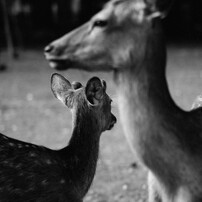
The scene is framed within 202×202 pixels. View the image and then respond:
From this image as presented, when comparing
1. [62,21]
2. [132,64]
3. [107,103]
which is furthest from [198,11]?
[107,103]

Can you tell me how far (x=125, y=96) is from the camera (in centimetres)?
364

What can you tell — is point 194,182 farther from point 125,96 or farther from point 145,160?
point 125,96

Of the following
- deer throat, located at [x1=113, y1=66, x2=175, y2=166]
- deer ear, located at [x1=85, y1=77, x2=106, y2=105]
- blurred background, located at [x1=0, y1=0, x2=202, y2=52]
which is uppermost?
deer ear, located at [x1=85, y1=77, x2=106, y2=105]

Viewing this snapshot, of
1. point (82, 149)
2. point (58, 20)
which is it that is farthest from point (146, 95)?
point (58, 20)

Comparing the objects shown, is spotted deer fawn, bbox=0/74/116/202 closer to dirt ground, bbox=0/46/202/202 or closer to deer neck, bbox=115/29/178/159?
deer neck, bbox=115/29/178/159

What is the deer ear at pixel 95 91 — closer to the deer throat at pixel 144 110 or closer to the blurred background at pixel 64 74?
the deer throat at pixel 144 110

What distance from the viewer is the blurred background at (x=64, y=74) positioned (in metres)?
5.46

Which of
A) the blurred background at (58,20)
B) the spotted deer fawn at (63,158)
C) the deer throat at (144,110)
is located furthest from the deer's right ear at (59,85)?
the blurred background at (58,20)

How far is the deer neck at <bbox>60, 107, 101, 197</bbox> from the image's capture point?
2615 millimetres

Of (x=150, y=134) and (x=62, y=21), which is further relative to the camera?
(x=62, y=21)

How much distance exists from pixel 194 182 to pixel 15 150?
141 cm

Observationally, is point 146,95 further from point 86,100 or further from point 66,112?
point 66,112

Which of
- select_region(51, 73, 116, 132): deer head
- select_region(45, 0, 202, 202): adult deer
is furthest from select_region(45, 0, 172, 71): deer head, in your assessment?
select_region(51, 73, 116, 132): deer head

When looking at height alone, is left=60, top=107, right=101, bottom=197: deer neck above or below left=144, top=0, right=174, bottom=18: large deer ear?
below
